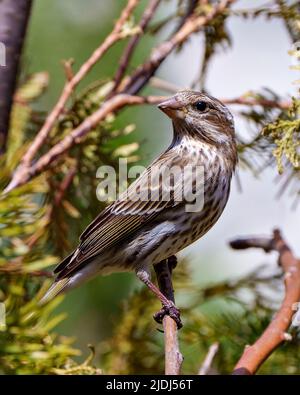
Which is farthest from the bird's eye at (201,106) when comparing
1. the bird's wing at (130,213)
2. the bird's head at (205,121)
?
the bird's wing at (130,213)

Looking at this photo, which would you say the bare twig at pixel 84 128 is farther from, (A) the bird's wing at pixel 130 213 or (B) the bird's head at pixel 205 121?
(B) the bird's head at pixel 205 121

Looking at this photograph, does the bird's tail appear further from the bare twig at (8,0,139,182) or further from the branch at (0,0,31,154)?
the branch at (0,0,31,154)

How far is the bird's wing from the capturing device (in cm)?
289

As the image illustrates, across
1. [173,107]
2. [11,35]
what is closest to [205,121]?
[173,107]

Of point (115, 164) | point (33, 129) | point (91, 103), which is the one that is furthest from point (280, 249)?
point (33, 129)

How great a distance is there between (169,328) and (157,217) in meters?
0.78

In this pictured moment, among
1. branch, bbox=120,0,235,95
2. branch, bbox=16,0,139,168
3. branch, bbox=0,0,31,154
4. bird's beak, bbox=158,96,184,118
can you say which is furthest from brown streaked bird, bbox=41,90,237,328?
branch, bbox=0,0,31,154

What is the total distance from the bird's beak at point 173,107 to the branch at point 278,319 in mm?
617

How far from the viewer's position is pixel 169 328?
88.4 inches

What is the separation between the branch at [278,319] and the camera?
6.61 feet

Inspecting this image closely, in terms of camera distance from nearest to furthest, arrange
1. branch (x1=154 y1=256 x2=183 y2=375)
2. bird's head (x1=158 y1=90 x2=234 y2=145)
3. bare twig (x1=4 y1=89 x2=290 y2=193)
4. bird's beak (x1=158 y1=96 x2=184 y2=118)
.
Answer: branch (x1=154 y1=256 x2=183 y2=375)
bare twig (x1=4 y1=89 x2=290 y2=193)
bird's beak (x1=158 y1=96 x2=184 y2=118)
bird's head (x1=158 y1=90 x2=234 y2=145)

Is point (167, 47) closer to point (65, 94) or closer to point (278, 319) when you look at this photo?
point (65, 94)

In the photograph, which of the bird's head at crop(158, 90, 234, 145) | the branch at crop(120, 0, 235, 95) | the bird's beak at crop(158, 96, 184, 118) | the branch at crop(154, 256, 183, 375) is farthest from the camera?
the bird's head at crop(158, 90, 234, 145)

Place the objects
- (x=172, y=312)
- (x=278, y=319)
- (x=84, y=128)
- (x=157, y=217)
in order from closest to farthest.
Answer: (x=278, y=319) < (x=84, y=128) < (x=172, y=312) < (x=157, y=217)
